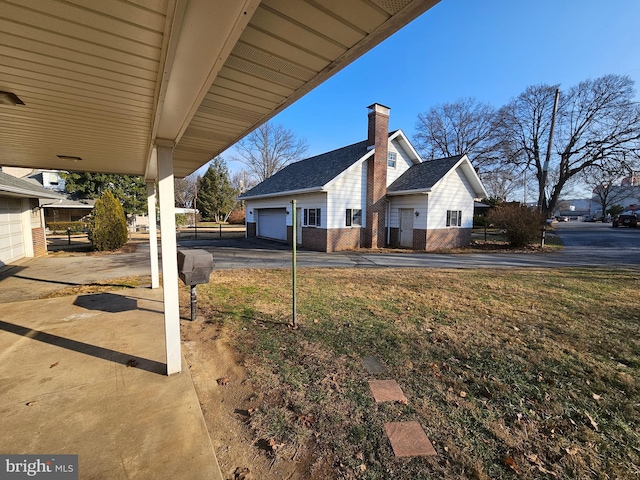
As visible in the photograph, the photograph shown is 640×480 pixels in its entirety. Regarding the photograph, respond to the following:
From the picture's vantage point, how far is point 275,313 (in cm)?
496

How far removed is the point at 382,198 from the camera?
50.1 ft

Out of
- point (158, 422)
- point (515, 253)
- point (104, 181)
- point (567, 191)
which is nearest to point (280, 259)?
point (158, 422)

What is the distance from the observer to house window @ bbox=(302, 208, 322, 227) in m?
14.3

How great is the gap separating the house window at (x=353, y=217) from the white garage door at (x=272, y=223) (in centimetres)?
459

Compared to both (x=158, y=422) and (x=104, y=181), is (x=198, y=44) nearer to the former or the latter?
(x=158, y=422)

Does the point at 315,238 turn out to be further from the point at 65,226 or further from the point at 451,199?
the point at 65,226

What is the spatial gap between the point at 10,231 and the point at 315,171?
43.8 ft

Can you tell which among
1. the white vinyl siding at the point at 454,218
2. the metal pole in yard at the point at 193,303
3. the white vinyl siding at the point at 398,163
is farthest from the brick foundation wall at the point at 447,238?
the metal pole in yard at the point at 193,303

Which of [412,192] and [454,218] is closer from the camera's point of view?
[412,192]

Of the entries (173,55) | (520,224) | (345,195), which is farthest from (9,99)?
(520,224)

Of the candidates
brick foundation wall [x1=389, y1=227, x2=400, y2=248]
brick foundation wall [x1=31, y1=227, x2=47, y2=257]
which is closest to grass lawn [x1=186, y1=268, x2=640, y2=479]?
brick foundation wall [x1=389, y1=227, x2=400, y2=248]

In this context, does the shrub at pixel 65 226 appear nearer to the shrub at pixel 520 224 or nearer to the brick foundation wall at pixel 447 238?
the brick foundation wall at pixel 447 238

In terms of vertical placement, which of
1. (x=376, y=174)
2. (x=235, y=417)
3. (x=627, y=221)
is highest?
(x=376, y=174)

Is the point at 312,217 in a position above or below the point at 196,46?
below
